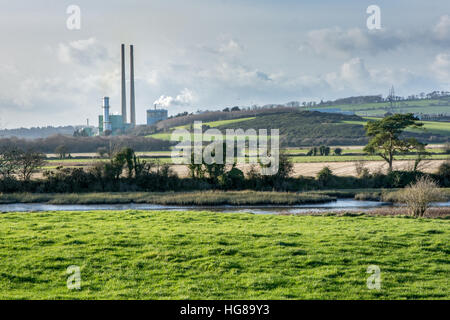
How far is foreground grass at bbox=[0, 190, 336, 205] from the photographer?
4553cm

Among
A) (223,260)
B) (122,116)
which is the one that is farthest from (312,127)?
(223,260)

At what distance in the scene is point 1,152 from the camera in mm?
54125

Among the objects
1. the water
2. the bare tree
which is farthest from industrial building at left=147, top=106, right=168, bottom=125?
the bare tree

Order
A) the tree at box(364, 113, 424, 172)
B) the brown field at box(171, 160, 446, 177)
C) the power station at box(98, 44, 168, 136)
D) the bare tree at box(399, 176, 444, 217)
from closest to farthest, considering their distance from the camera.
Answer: the bare tree at box(399, 176, 444, 217) < the brown field at box(171, 160, 446, 177) < the tree at box(364, 113, 424, 172) < the power station at box(98, 44, 168, 136)

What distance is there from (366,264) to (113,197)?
34.7 m

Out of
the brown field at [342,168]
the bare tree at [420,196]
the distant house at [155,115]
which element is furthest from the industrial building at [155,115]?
the bare tree at [420,196]

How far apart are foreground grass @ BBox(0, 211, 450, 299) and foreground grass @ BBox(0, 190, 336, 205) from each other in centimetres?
2179

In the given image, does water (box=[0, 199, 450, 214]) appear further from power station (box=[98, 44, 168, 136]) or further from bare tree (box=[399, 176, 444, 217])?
power station (box=[98, 44, 168, 136])

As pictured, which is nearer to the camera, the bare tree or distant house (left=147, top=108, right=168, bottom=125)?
the bare tree

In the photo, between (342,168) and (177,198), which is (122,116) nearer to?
(342,168)
